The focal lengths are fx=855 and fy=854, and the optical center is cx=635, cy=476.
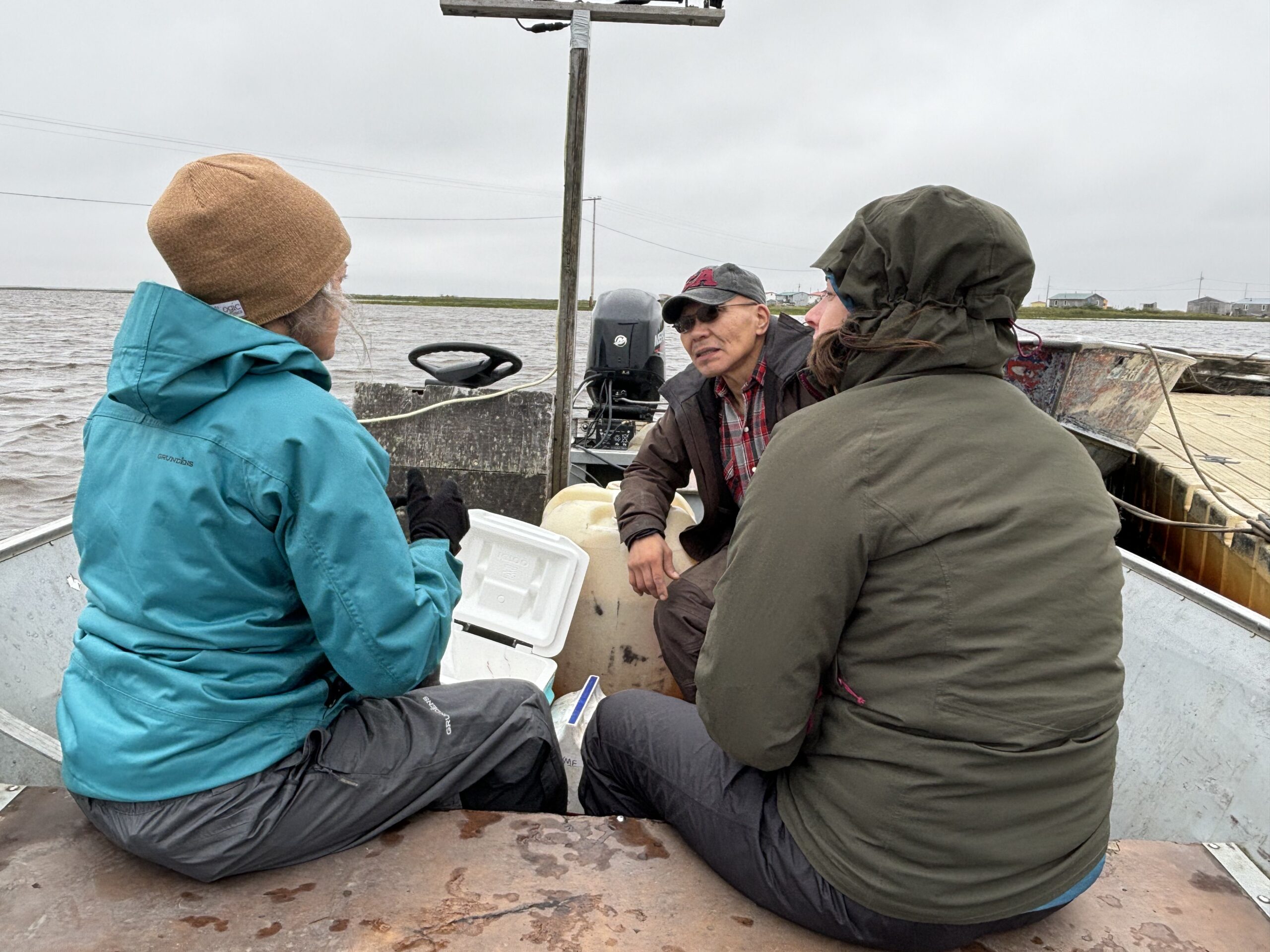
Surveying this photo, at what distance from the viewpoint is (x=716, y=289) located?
282 centimetres

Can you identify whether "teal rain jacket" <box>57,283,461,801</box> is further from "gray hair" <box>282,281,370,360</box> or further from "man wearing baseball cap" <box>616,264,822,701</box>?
"man wearing baseball cap" <box>616,264,822,701</box>

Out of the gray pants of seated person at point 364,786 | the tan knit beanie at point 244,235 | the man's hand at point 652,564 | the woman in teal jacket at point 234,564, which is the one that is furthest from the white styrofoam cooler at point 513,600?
the tan knit beanie at point 244,235

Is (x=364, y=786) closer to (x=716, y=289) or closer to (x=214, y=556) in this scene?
(x=214, y=556)

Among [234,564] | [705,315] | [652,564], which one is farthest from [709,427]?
[234,564]

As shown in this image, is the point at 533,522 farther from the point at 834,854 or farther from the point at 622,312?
the point at 834,854

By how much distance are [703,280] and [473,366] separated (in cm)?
189

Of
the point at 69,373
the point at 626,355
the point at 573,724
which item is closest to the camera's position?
the point at 573,724

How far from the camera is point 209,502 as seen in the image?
138 centimetres

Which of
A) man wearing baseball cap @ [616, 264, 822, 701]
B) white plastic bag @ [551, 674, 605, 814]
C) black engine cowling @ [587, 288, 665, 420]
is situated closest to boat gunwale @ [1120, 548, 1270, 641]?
man wearing baseball cap @ [616, 264, 822, 701]

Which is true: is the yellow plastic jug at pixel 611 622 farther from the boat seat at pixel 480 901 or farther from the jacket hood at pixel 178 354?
the jacket hood at pixel 178 354

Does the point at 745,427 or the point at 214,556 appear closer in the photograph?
the point at 214,556

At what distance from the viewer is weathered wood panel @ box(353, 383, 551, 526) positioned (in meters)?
4.11

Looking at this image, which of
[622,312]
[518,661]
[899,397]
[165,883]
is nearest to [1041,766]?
[899,397]

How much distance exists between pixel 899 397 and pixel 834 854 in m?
0.73
